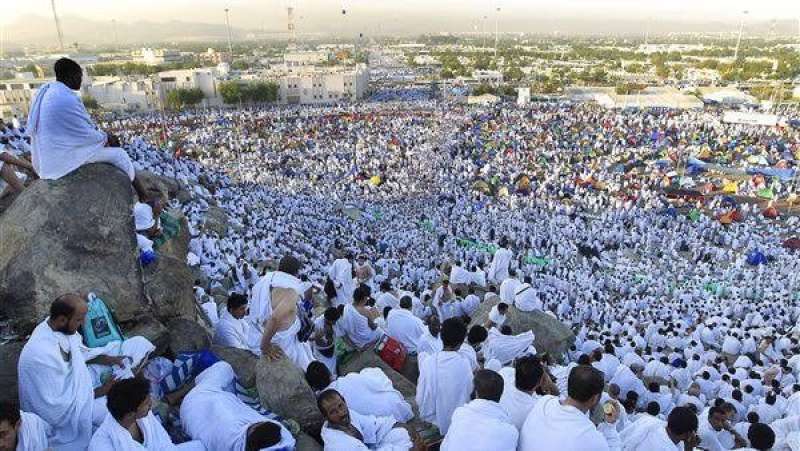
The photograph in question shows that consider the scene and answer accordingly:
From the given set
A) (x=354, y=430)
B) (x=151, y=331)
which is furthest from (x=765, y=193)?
(x=151, y=331)

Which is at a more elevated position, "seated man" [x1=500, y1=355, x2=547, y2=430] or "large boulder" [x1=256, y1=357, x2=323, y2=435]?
"seated man" [x1=500, y1=355, x2=547, y2=430]

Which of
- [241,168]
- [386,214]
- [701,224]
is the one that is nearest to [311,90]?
[241,168]

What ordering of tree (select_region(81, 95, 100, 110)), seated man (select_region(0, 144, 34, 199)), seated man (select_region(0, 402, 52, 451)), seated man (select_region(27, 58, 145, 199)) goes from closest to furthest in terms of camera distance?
seated man (select_region(0, 402, 52, 451)), seated man (select_region(27, 58, 145, 199)), seated man (select_region(0, 144, 34, 199)), tree (select_region(81, 95, 100, 110))

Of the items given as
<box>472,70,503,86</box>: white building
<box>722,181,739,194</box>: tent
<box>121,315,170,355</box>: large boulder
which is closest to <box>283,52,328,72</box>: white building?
<box>472,70,503,86</box>: white building

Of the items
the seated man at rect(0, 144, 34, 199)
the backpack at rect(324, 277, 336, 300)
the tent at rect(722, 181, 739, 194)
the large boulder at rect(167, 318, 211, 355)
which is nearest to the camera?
the large boulder at rect(167, 318, 211, 355)

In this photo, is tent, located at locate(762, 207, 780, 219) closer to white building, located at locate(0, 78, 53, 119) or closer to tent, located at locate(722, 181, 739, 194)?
tent, located at locate(722, 181, 739, 194)

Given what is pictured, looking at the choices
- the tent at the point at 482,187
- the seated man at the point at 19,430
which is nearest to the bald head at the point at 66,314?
the seated man at the point at 19,430

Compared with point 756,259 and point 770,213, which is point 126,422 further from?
point 770,213
